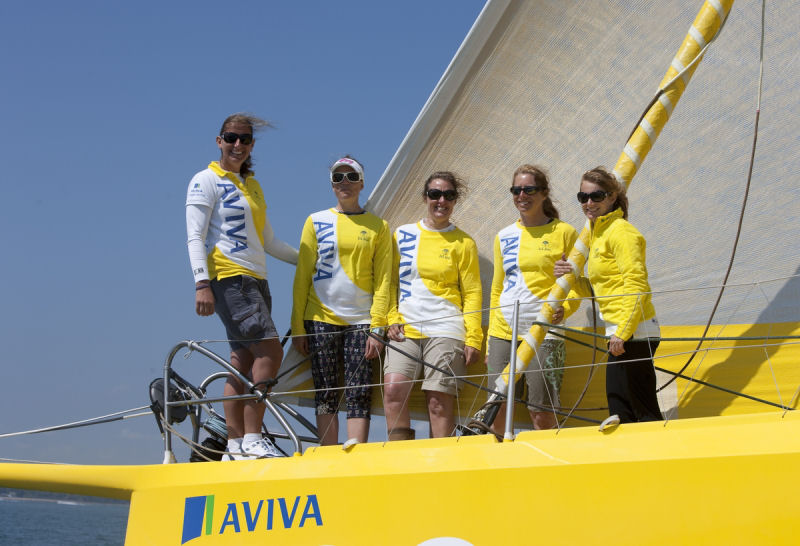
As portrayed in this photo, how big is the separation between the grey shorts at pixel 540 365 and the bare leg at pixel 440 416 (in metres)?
0.26

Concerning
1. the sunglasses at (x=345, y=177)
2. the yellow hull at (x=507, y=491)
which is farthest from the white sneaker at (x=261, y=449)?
the sunglasses at (x=345, y=177)

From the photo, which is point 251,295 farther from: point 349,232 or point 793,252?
point 793,252

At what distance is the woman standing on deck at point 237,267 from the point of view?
4043 mm

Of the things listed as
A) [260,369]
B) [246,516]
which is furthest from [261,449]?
[246,516]

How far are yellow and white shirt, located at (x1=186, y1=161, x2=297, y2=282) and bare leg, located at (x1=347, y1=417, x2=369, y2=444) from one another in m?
0.82

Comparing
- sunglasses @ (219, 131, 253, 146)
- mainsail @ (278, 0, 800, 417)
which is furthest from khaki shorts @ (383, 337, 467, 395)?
sunglasses @ (219, 131, 253, 146)

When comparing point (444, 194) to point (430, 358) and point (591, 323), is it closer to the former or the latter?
point (430, 358)

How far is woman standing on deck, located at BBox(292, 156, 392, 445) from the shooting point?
4297 millimetres

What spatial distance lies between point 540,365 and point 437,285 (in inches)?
29.7

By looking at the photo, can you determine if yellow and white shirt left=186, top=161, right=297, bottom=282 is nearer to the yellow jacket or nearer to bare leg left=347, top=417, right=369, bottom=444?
bare leg left=347, top=417, right=369, bottom=444

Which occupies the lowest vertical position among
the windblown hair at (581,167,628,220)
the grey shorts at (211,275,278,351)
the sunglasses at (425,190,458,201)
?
the grey shorts at (211,275,278,351)

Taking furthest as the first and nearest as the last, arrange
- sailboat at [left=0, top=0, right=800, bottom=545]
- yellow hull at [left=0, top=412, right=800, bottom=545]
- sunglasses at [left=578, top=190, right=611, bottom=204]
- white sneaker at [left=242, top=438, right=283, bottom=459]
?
white sneaker at [left=242, top=438, right=283, bottom=459], sunglasses at [left=578, top=190, right=611, bottom=204], sailboat at [left=0, top=0, right=800, bottom=545], yellow hull at [left=0, top=412, right=800, bottom=545]

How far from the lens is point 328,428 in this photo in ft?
14.0

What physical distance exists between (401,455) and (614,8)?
287 centimetres
